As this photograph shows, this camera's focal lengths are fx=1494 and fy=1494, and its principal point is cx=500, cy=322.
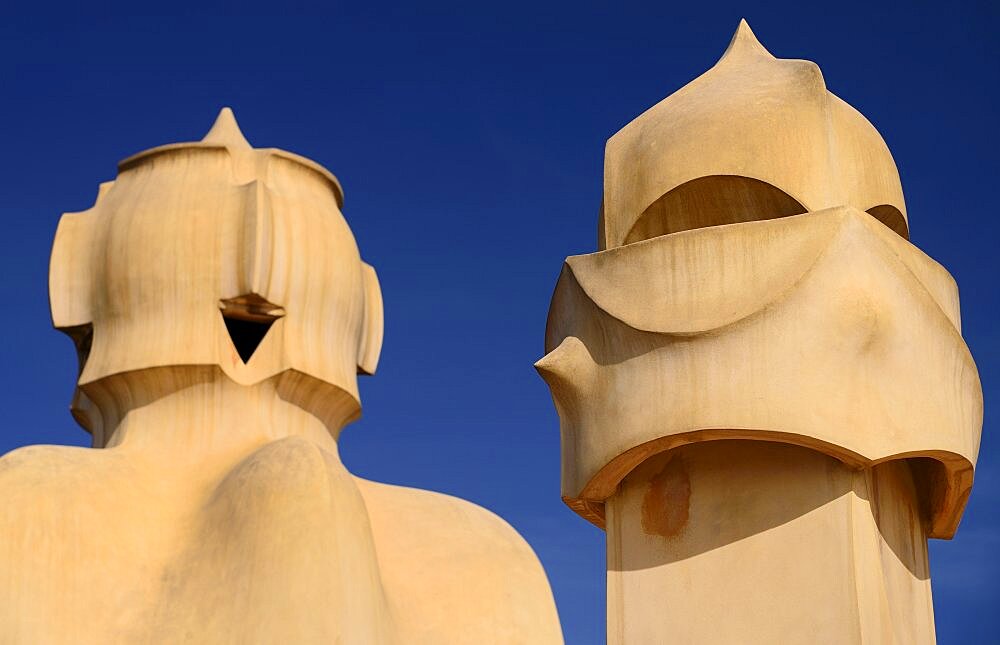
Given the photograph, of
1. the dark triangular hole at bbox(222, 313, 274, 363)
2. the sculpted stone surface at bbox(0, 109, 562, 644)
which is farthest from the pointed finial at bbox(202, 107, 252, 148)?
the dark triangular hole at bbox(222, 313, 274, 363)

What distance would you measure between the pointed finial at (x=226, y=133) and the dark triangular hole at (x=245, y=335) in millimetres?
1615

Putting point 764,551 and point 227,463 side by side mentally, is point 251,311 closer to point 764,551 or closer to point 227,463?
point 227,463

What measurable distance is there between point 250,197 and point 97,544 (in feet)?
10.8

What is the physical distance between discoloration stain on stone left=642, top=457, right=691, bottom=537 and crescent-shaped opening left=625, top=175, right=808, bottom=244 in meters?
1.62

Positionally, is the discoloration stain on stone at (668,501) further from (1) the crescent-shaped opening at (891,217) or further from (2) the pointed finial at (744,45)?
(2) the pointed finial at (744,45)

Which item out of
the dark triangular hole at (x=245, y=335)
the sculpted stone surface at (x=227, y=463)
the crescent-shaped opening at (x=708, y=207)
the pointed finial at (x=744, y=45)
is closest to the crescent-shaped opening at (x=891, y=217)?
the crescent-shaped opening at (x=708, y=207)

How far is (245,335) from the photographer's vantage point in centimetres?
1368

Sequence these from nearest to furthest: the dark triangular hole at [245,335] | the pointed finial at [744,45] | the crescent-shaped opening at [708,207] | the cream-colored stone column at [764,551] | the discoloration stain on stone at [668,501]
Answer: the cream-colored stone column at [764,551]
the discoloration stain on stone at [668,501]
the crescent-shaped opening at [708,207]
the pointed finial at [744,45]
the dark triangular hole at [245,335]

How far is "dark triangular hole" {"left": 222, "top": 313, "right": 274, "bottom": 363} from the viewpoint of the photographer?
13500mm

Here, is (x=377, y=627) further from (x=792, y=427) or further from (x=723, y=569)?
(x=792, y=427)

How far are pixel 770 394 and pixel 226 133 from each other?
7044 mm

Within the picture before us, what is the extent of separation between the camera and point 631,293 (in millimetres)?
9008

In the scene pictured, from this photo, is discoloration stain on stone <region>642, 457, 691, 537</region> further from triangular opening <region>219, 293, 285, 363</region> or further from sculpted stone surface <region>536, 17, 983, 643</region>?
triangular opening <region>219, 293, 285, 363</region>

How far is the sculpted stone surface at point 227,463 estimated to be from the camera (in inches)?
424
